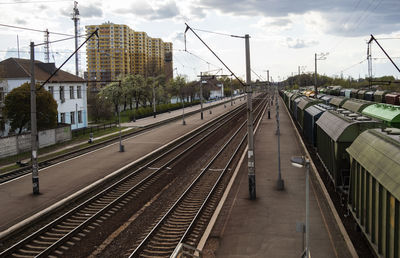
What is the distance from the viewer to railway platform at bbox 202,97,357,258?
38.0 feet

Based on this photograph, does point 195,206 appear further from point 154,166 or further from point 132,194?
point 154,166

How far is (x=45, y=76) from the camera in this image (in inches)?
1812

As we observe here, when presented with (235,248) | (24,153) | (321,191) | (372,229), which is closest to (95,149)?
(24,153)

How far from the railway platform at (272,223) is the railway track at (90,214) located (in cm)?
448

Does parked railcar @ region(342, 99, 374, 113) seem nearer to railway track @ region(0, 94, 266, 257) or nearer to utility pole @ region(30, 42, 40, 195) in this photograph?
railway track @ region(0, 94, 266, 257)

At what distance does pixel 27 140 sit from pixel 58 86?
15885 millimetres

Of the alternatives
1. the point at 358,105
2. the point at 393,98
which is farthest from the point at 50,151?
the point at 393,98

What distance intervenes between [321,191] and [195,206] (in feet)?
19.4

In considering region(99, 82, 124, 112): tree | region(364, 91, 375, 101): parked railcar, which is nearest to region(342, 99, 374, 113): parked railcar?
region(364, 91, 375, 101): parked railcar

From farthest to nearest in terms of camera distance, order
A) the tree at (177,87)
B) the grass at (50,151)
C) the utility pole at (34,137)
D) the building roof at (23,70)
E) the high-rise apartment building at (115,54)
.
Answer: the high-rise apartment building at (115,54)
the tree at (177,87)
the building roof at (23,70)
the grass at (50,151)
the utility pole at (34,137)

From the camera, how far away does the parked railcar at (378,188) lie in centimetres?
793

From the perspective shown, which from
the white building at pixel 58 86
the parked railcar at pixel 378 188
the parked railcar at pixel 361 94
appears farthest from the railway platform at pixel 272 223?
the white building at pixel 58 86

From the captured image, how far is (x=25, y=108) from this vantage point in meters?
33.3

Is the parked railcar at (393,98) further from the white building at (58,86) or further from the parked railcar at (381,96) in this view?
the white building at (58,86)
